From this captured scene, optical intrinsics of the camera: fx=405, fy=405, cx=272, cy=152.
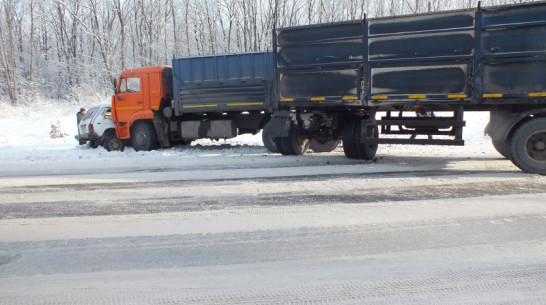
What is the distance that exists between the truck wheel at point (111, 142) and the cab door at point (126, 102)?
17.4 inches

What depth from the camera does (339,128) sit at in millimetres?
10258

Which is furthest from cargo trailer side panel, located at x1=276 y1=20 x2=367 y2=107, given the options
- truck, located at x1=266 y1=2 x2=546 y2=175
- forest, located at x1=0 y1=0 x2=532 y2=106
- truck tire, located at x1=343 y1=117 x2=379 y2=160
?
forest, located at x1=0 y1=0 x2=532 y2=106

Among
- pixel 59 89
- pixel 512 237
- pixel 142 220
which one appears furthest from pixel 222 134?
pixel 59 89

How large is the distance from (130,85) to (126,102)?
1.95 ft

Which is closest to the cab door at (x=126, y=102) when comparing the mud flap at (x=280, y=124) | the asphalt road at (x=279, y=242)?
the mud flap at (x=280, y=124)

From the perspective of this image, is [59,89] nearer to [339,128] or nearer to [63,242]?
[339,128]

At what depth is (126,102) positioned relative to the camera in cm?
1367

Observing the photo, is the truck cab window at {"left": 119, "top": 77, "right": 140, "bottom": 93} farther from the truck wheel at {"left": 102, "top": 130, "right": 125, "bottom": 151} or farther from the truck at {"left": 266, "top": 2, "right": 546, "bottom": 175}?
the truck at {"left": 266, "top": 2, "right": 546, "bottom": 175}

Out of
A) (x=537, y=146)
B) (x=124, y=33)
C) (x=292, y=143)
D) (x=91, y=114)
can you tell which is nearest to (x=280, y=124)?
(x=292, y=143)

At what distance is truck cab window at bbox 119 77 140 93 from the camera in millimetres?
13452

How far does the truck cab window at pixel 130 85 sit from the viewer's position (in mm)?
13452

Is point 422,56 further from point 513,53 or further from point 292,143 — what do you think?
point 292,143

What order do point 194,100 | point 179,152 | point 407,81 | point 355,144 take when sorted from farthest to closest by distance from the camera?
1. point 194,100
2. point 179,152
3. point 355,144
4. point 407,81

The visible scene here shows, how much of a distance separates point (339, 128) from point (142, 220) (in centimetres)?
655
